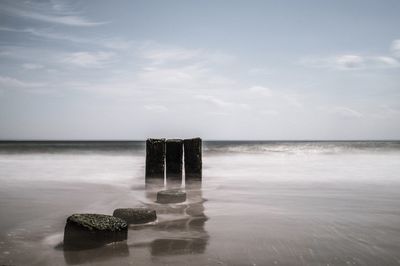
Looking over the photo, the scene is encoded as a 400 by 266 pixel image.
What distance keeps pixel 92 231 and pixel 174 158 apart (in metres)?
6.15

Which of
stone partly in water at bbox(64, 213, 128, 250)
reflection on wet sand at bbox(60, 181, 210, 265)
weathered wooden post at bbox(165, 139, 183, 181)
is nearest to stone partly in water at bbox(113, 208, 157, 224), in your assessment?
reflection on wet sand at bbox(60, 181, 210, 265)

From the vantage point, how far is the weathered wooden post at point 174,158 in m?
10.6

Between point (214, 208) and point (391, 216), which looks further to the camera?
point (214, 208)

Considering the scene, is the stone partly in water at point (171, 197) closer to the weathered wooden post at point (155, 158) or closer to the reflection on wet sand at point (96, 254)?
the weathered wooden post at point (155, 158)

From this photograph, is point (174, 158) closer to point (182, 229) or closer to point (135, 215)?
point (135, 215)

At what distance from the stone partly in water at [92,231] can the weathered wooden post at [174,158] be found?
225 inches

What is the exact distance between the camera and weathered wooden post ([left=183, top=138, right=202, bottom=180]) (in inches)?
427

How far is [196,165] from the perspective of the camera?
10984mm

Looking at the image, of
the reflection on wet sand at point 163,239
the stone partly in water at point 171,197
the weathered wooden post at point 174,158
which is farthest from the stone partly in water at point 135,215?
the weathered wooden post at point 174,158

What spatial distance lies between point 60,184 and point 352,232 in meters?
9.28

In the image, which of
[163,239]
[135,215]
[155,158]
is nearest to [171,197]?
[135,215]

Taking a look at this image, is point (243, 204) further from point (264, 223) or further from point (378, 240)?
point (378, 240)

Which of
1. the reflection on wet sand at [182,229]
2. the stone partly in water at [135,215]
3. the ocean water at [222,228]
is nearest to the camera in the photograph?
the ocean water at [222,228]

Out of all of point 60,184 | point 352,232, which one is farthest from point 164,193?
point 60,184
